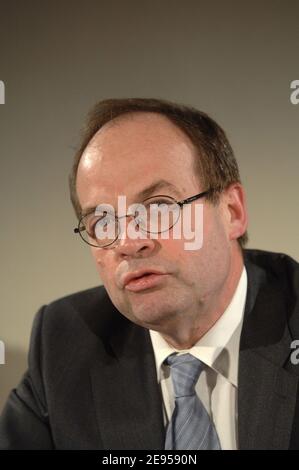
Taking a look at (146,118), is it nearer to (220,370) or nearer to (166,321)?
(166,321)

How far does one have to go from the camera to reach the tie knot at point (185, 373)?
1.06m

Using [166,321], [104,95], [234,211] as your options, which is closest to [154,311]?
[166,321]

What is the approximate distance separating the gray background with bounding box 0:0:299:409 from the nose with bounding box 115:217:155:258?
14.5 inches

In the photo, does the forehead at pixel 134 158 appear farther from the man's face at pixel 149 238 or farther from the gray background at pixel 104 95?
the gray background at pixel 104 95

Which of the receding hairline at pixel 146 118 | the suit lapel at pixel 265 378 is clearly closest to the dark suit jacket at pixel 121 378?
the suit lapel at pixel 265 378

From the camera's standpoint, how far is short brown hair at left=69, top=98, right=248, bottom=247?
1.07 meters

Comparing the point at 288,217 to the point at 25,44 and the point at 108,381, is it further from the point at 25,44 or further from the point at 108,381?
the point at 25,44

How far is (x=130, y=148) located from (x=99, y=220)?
15 cm

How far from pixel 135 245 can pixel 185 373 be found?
0.95 ft

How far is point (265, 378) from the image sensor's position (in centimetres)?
102

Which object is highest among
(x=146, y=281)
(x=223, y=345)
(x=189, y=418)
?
(x=146, y=281)

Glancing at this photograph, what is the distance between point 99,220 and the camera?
1040 millimetres

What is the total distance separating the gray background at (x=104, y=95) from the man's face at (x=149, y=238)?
26cm
